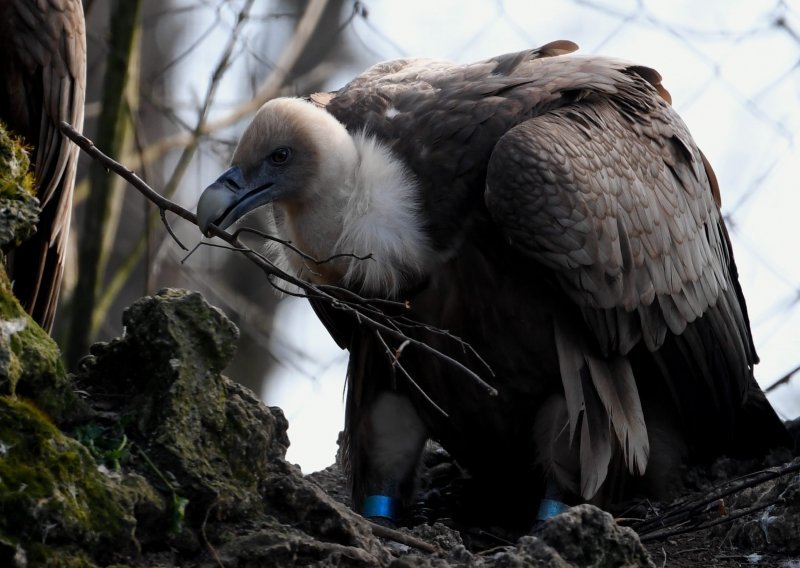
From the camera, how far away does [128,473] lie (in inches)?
107

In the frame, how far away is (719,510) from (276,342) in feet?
11.9

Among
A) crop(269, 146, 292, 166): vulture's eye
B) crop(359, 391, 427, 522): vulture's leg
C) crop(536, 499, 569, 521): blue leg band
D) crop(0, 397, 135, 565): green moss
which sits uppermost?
crop(269, 146, 292, 166): vulture's eye

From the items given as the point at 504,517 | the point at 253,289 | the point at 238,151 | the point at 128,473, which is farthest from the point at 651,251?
the point at 253,289

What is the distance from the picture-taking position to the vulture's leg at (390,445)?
177 inches

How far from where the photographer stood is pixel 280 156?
13.7 feet

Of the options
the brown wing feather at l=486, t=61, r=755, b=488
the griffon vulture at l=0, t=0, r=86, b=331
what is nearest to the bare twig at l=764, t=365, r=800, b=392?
the brown wing feather at l=486, t=61, r=755, b=488

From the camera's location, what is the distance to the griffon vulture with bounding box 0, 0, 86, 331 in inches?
161

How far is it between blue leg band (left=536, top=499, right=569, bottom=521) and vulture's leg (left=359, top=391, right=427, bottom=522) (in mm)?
502

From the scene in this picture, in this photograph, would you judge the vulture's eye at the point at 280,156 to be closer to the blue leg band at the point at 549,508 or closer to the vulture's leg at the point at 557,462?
the vulture's leg at the point at 557,462

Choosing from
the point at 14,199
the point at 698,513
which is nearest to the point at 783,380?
the point at 698,513

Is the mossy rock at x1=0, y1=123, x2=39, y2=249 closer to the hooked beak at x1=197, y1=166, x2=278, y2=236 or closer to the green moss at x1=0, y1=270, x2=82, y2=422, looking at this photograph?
the green moss at x1=0, y1=270, x2=82, y2=422

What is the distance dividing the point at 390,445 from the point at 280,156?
1.03 metres

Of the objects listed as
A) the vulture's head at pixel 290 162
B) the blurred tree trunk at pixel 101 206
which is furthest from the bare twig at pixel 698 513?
the blurred tree trunk at pixel 101 206

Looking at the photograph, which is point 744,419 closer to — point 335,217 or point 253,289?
point 335,217
